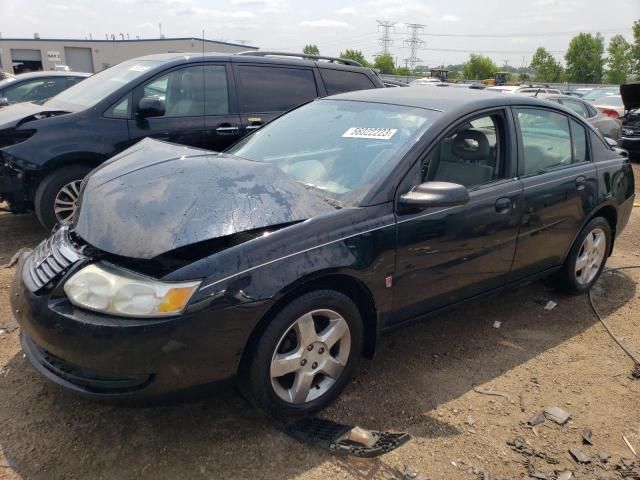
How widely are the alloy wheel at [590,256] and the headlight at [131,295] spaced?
10.9 ft

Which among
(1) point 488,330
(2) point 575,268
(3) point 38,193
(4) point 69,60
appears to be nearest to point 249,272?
(1) point 488,330

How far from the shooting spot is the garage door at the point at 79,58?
57.3m

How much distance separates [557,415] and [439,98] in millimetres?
2015

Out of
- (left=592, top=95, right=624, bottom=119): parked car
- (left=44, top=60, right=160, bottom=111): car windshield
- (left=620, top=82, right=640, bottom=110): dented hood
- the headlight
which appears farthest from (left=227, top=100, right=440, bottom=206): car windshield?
(left=592, top=95, right=624, bottom=119): parked car

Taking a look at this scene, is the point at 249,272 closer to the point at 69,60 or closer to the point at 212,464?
the point at 212,464

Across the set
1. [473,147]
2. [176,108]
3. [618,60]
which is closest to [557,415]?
[473,147]

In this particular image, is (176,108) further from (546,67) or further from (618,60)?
(546,67)


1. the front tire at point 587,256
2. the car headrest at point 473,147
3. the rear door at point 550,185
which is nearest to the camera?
the car headrest at point 473,147

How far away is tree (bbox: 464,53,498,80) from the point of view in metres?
98.8

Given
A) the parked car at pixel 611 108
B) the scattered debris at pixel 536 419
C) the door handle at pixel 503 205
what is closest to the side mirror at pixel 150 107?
the door handle at pixel 503 205

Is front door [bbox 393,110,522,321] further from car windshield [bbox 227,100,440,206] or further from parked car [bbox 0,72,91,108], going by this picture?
parked car [bbox 0,72,91,108]

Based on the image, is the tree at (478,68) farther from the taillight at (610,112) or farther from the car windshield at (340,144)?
the car windshield at (340,144)

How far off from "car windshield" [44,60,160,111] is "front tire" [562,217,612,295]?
14.2ft

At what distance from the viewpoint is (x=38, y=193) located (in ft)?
16.0
